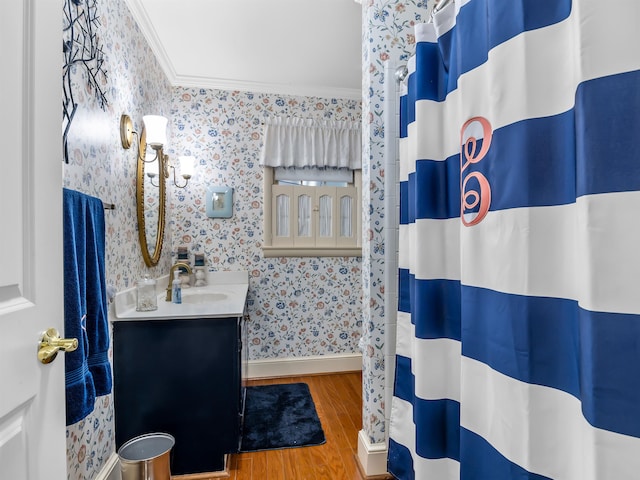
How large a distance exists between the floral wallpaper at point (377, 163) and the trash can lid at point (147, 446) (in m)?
1.04

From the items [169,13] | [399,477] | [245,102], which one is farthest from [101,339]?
[245,102]

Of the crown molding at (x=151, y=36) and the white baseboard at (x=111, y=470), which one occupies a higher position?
the crown molding at (x=151, y=36)

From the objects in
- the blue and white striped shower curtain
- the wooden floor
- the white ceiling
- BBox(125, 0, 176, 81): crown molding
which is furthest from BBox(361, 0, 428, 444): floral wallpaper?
BBox(125, 0, 176, 81): crown molding

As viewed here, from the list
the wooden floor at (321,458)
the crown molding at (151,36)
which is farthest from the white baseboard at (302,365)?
the crown molding at (151,36)

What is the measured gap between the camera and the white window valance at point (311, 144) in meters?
2.84

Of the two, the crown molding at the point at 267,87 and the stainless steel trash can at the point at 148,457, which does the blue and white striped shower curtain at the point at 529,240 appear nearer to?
the stainless steel trash can at the point at 148,457

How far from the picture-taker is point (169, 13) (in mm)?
1957

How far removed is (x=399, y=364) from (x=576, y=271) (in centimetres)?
85

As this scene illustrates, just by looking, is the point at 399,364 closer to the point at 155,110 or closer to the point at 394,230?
the point at 394,230

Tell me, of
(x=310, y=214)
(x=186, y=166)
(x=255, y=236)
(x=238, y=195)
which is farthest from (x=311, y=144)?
(x=186, y=166)

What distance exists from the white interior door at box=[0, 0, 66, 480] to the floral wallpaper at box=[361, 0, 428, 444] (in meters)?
1.25

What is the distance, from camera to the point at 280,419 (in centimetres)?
217

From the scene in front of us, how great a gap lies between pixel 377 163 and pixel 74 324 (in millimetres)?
1434

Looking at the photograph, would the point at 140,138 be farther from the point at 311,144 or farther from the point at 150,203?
the point at 311,144
